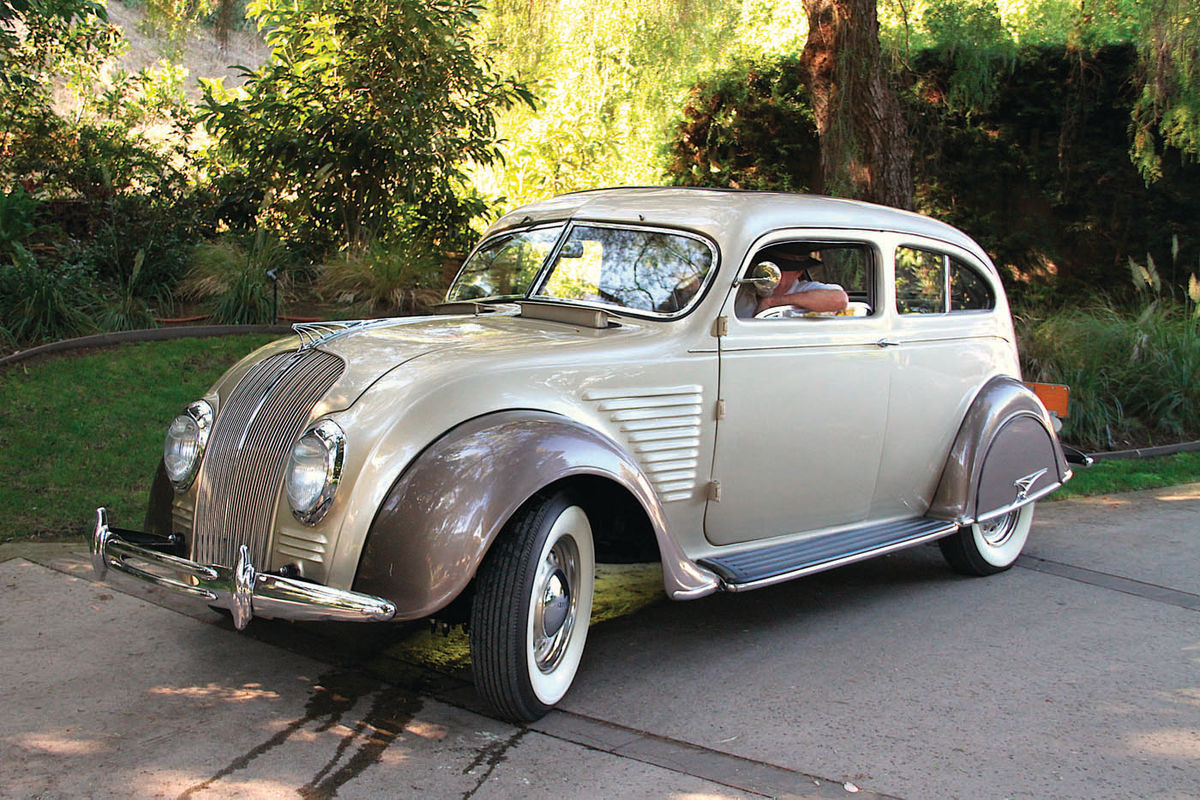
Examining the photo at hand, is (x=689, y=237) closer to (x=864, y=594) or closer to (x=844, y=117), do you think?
(x=864, y=594)

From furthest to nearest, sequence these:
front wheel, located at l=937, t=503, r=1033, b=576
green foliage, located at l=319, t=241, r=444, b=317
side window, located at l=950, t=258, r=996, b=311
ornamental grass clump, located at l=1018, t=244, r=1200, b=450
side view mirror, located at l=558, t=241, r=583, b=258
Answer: green foliage, located at l=319, t=241, r=444, b=317 < ornamental grass clump, located at l=1018, t=244, r=1200, b=450 < side window, located at l=950, t=258, r=996, b=311 < front wheel, located at l=937, t=503, r=1033, b=576 < side view mirror, located at l=558, t=241, r=583, b=258

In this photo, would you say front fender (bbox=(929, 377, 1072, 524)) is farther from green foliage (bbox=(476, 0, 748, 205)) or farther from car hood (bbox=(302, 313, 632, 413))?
green foliage (bbox=(476, 0, 748, 205))

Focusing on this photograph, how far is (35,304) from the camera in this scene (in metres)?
7.90

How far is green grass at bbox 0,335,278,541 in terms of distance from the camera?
548 centimetres

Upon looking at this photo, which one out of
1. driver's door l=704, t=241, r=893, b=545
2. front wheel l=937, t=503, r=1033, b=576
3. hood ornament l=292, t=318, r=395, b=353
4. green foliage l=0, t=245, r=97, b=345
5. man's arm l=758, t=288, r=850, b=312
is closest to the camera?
hood ornament l=292, t=318, r=395, b=353

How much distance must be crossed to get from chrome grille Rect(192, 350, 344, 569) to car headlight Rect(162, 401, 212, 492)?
67 mm

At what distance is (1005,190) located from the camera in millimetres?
11953

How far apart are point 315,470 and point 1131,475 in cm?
648

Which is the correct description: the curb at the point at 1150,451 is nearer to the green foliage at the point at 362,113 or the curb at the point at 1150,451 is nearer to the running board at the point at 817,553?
the running board at the point at 817,553

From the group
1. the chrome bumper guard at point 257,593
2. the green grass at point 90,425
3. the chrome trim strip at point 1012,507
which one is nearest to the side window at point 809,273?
the chrome trim strip at point 1012,507

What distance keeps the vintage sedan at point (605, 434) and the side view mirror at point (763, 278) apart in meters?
0.01

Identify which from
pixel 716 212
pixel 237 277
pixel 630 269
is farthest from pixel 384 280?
pixel 716 212

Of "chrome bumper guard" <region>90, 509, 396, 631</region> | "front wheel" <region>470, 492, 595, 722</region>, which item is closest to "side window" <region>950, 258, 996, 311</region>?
"front wheel" <region>470, 492, 595, 722</region>

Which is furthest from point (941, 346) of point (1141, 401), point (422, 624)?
point (1141, 401)
